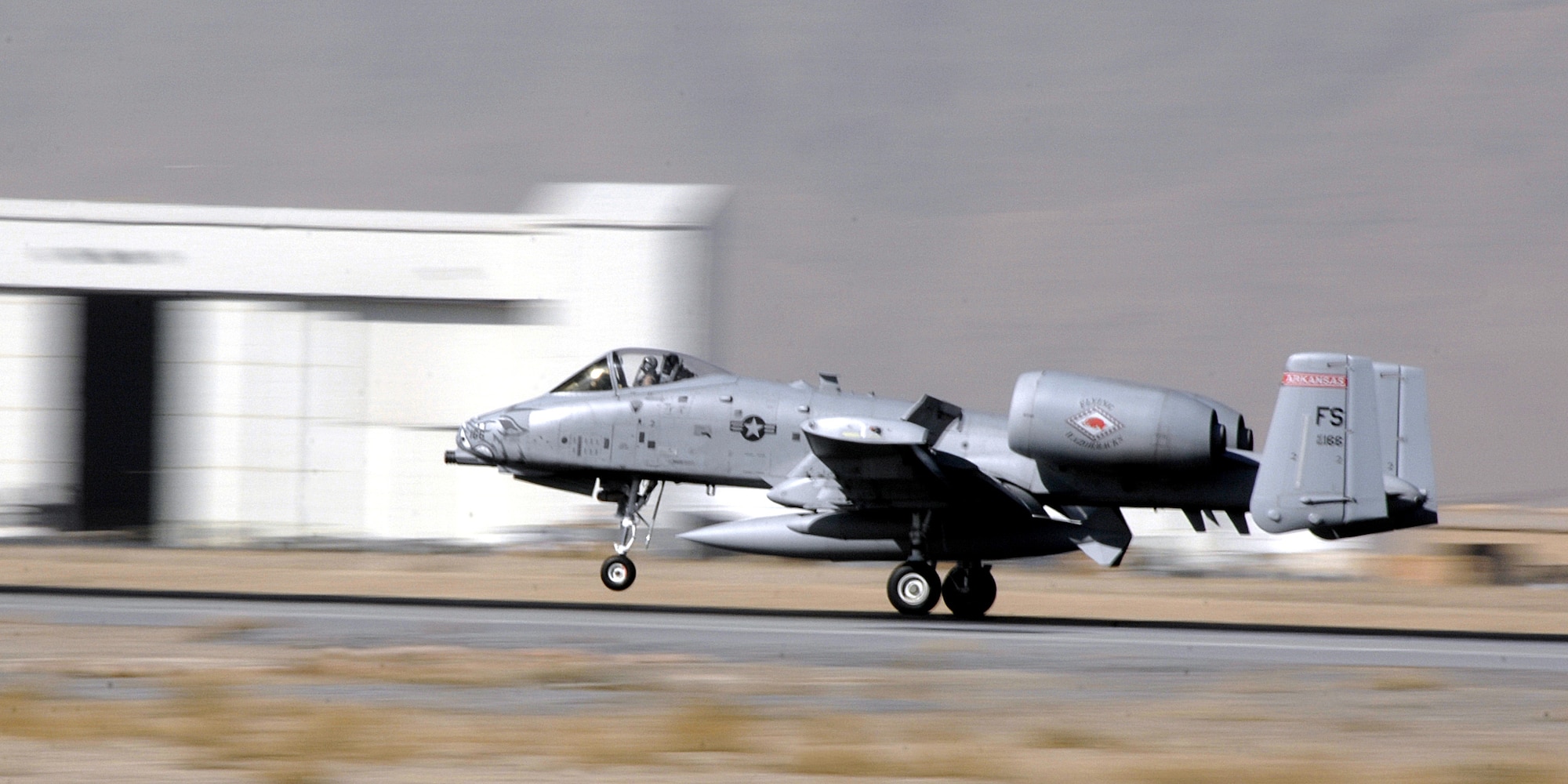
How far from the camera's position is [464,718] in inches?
440

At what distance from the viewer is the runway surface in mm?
15133

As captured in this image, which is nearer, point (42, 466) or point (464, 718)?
point (464, 718)

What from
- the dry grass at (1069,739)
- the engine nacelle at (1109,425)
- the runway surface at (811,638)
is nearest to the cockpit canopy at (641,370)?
the runway surface at (811,638)

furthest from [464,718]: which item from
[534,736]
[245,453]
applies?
[245,453]

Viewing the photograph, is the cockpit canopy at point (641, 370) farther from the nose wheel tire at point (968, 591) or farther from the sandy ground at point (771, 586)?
the nose wheel tire at point (968, 591)

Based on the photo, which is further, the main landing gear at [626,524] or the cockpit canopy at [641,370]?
the cockpit canopy at [641,370]

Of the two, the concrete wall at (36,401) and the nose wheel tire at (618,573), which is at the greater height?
the concrete wall at (36,401)

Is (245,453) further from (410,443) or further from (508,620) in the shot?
(508,620)

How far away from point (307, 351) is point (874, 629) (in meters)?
22.9

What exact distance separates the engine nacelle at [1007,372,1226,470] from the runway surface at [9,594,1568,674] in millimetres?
1968

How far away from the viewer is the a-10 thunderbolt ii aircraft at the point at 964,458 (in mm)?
17531

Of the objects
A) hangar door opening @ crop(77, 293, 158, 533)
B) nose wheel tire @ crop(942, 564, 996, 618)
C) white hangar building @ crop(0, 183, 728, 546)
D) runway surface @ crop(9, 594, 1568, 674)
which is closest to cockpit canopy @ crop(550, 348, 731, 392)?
runway surface @ crop(9, 594, 1568, 674)

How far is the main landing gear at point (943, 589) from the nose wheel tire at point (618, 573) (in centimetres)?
324

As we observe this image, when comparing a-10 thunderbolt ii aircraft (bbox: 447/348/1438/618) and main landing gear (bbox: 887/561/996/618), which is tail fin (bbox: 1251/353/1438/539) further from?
main landing gear (bbox: 887/561/996/618)
